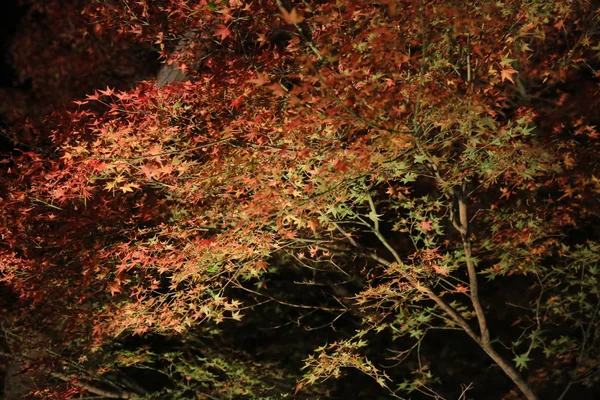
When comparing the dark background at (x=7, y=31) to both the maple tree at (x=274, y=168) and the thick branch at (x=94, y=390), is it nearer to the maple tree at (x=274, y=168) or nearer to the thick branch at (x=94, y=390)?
the maple tree at (x=274, y=168)

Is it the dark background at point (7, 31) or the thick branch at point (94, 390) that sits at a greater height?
the dark background at point (7, 31)

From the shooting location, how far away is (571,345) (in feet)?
21.8

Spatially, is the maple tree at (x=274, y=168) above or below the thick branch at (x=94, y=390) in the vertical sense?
above

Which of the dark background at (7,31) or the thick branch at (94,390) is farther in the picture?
the dark background at (7,31)

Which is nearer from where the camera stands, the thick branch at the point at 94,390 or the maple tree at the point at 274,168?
the maple tree at the point at 274,168

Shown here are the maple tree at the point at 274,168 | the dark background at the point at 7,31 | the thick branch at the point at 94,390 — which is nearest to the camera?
the maple tree at the point at 274,168

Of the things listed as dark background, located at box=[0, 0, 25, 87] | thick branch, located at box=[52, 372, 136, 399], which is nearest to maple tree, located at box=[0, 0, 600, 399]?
thick branch, located at box=[52, 372, 136, 399]

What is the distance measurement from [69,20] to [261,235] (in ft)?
32.7

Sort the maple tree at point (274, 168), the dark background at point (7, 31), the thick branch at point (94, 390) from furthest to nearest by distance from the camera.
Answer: the dark background at point (7, 31)
the thick branch at point (94, 390)
the maple tree at point (274, 168)

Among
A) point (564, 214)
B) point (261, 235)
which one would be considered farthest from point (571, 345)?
point (261, 235)

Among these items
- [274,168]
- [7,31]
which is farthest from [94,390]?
[7,31]

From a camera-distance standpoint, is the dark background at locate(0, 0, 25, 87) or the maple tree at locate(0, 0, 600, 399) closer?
the maple tree at locate(0, 0, 600, 399)

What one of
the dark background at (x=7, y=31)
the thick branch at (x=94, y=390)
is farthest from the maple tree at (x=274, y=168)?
the dark background at (x=7, y=31)

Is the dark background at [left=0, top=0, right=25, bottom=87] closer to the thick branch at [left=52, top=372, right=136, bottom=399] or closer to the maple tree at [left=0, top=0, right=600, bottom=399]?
the maple tree at [left=0, top=0, right=600, bottom=399]
